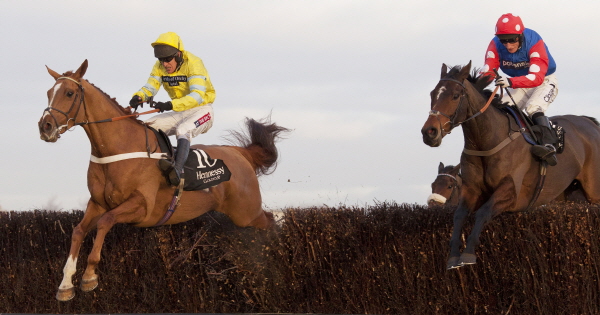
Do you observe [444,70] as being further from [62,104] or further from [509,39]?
[62,104]

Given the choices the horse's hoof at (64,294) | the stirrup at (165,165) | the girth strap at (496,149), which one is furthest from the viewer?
the stirrup at (165,165)

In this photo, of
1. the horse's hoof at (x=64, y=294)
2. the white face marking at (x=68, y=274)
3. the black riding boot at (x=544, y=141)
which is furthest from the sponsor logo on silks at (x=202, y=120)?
the black riding boot at (x=544, y=141)

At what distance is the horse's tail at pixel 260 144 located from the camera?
910cm

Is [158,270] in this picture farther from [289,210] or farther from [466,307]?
[466,307]

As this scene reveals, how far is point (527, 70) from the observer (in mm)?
7941

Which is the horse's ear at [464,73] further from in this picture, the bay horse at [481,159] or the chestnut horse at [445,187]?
the chestnut horse at [445,187]

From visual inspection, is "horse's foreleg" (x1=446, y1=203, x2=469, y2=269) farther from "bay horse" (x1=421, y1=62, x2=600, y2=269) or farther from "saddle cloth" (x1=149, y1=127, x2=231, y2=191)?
"saddle cloth" (x1=149, y1=127, x2=231, y2=191)

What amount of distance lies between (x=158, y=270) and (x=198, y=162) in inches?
46.3

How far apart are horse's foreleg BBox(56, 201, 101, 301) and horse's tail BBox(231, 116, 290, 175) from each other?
2.48m

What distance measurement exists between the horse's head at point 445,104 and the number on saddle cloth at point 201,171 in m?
2.39

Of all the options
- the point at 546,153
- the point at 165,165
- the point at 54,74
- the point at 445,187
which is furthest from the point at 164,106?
the point at 445,187

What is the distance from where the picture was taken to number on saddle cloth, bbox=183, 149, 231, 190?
7.61m

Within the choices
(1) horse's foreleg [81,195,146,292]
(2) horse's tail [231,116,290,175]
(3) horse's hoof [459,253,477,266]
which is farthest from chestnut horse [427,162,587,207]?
(1) horse's foreleg [81,195,146,292]

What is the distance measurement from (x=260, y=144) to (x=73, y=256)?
3226 mm
